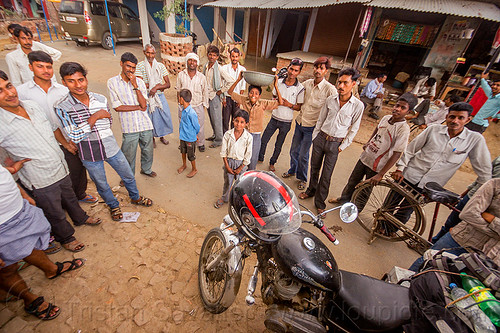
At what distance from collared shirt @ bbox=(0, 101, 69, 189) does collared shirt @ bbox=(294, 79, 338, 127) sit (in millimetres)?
3333

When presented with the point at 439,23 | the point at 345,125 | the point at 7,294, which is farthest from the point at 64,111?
the point at 439,23

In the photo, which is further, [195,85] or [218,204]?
[195,85]

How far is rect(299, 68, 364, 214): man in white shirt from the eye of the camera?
9.56ft

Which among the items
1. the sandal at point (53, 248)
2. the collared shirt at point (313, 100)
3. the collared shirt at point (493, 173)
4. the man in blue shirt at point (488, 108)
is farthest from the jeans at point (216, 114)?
the man in blue shirt at point (488, 108)

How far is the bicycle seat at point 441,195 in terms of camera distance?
236 cm

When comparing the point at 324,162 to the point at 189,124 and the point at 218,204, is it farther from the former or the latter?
the point at 189,124

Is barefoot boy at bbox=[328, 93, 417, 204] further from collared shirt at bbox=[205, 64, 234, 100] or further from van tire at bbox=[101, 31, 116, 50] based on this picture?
van tire at bbox=[101, 31, 116, 50]

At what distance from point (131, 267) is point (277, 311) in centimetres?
178

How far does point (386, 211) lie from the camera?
9.85 ft

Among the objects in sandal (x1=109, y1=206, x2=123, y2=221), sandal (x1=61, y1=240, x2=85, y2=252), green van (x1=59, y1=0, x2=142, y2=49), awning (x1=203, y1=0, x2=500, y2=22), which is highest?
awning (x1=203, y1=0, x2=500, y2=22)

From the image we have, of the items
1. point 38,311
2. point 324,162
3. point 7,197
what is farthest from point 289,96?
point 38,311

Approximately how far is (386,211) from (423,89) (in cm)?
665

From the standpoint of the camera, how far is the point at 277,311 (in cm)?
161

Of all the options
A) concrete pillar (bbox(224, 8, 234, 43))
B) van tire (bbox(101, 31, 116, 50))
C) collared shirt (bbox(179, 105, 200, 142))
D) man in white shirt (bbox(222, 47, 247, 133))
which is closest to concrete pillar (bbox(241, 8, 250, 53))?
concrete pillar (bbox(224, 8, 234, 43))
